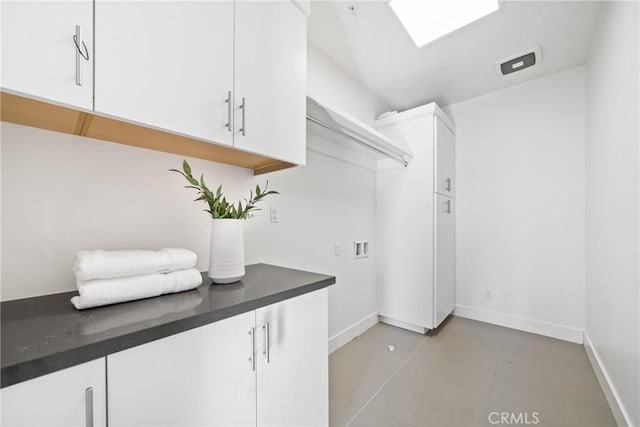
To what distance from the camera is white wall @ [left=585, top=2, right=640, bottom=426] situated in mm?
1282

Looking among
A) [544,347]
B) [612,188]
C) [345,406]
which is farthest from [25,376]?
[544,347]

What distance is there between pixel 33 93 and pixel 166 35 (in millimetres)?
438

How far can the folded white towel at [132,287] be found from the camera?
780mm

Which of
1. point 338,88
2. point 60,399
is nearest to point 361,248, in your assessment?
point 338,88

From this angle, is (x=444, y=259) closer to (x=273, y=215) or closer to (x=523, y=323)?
(x=523, y=323)

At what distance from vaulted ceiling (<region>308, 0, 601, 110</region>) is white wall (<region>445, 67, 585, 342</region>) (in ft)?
0.99

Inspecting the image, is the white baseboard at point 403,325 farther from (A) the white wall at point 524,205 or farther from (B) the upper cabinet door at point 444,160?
(B) the upper cabinet door at point 444,160

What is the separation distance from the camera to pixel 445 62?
237 centimetres

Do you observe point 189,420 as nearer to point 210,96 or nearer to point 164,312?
point 164,312

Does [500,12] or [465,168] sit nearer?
[500,12]

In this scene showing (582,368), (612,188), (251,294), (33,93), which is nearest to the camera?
(33,93)

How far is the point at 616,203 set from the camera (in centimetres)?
154

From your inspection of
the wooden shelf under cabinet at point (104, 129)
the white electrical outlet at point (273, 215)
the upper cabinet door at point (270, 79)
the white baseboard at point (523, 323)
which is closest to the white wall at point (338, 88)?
the upper cabinet door at point (270, 79)

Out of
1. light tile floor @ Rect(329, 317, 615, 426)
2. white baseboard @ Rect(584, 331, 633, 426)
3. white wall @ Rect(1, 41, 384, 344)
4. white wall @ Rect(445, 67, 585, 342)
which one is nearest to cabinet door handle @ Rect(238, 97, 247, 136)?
white wall @ Rect(1, 41, 384, 344)
